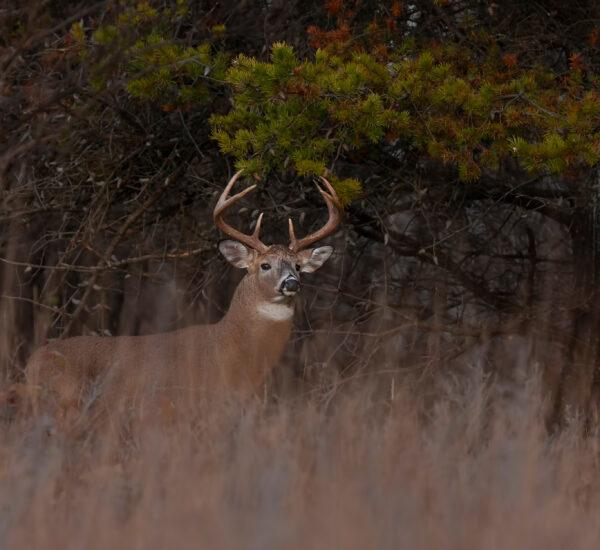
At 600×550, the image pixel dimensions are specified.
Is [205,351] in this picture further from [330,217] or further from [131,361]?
[330,217]

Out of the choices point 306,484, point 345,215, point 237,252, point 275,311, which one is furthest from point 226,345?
point 306,484

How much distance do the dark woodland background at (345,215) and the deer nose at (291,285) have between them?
733mm

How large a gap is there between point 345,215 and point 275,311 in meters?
1.46

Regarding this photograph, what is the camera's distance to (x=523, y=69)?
23.6ft

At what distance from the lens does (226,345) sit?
22.6ft

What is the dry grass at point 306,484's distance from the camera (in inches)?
127

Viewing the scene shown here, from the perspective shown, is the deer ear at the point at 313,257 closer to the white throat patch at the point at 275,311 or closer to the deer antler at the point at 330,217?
the deer antler at the point at 330,217

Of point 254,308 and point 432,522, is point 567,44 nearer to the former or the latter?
point 254,308

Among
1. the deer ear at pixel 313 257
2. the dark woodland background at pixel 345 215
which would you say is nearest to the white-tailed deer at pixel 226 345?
the deer ear at pixel 313 257

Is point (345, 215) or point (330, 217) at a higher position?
point (330, 217)

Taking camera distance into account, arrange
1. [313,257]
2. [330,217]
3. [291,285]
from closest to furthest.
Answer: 1. [291,285]
2. [330,217]
3. [313,257]

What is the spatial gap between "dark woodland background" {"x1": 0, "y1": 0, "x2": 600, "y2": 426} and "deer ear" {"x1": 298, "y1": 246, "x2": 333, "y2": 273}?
1.35 feet

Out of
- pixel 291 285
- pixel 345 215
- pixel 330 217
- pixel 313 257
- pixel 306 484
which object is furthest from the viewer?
pixel 345 215

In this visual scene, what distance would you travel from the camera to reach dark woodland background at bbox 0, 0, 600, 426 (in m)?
7.55
